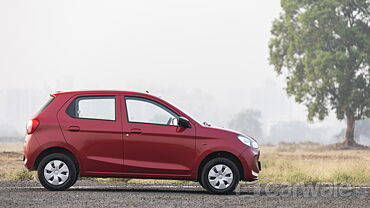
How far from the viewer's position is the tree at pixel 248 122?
523ft

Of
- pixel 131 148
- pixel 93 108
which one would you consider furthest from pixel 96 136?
pixel 131 148

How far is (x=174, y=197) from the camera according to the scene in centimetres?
1298

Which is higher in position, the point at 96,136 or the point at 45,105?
the point at 45,105

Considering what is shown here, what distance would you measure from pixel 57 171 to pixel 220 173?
2.83 m

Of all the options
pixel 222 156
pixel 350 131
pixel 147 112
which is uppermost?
pixel 147 112

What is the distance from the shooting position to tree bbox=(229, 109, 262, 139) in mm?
159538

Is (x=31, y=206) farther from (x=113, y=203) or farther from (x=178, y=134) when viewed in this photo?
(x=178, y=134)

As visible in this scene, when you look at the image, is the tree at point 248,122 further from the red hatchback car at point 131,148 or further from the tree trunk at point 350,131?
the red hatchback car at point 131,148

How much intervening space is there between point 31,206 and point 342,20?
42150mm

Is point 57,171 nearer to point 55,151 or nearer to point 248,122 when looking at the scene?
point 55,151

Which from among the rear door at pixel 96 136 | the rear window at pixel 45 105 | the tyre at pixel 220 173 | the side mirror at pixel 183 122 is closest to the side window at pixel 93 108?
the rear door at pixel 96 136

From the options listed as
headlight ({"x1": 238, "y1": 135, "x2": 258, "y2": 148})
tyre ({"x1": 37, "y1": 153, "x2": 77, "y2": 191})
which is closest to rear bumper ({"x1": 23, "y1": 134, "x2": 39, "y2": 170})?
tyre ({"x1": 37, "y1": 153, "x2": 77, "y2": 191})

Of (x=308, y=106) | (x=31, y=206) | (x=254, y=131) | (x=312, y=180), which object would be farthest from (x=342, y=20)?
(x=254, y=131)

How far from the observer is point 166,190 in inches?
582
